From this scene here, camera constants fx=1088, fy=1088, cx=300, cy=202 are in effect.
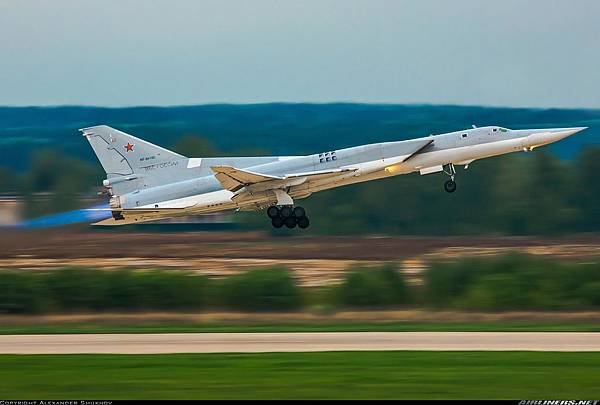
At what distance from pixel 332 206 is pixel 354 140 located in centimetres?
2313

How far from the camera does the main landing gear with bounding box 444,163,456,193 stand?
3170cm

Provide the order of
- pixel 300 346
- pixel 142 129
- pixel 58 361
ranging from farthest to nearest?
pixel 142 129 → pixel 300 346 → pixel 58 361

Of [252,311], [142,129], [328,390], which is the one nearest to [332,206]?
[252,311]

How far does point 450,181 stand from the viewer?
104ft

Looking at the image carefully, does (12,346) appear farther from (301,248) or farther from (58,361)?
(301,248)

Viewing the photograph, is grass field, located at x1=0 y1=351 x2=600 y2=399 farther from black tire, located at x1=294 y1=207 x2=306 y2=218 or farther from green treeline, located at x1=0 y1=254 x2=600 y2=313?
black tire, located at x1=294 y1=207 x2=306 y2=218

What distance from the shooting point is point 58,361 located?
61.0 feet

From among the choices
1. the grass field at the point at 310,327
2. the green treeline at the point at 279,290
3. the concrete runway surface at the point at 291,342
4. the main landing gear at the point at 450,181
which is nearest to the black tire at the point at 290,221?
the green treeline at the point at 279,290

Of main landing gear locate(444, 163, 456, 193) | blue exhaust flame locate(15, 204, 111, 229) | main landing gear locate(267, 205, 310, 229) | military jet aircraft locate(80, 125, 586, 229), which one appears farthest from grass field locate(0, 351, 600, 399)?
blue exhaust flame locate(15, 204, 111, 229)

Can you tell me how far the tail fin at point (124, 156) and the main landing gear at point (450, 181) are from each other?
7995 millimetres

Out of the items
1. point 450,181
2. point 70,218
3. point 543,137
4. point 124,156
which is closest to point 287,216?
point 450,181

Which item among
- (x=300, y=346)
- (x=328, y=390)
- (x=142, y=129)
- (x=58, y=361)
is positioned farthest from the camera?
(x=142, y=129)

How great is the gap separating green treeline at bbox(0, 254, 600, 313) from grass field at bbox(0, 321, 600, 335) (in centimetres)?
251

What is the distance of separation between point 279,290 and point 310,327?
4.21 m
